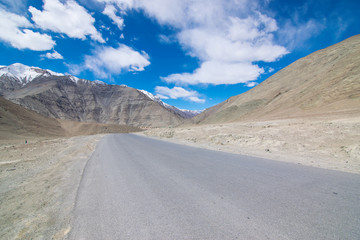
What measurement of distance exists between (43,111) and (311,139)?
433 ft

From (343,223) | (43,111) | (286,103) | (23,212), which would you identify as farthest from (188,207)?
(43,111)

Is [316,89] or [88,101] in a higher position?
[88,101]

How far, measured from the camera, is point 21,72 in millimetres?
180250

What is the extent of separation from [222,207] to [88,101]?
164 metres

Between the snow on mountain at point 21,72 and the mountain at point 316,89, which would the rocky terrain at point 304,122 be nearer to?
the mountain at point 316,89

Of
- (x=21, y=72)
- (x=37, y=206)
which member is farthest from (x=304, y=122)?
(x=21, y=72)

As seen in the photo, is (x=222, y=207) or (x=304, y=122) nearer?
(x=222, y=207)

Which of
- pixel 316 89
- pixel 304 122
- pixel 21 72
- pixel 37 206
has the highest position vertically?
pixel 21 72

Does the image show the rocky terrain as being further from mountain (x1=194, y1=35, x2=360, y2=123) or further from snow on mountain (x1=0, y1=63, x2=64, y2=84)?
snow on mountain (x1=0, y1=63, x2=64, y2=84)

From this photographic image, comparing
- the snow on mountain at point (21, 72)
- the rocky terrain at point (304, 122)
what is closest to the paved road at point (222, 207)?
the rocky terrain at point (304, 122)

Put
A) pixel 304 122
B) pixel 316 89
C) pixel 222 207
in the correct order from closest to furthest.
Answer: pixel 222 207 → pixel 304 122 → pixel 316 89

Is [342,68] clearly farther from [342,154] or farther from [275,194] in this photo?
[275,194]

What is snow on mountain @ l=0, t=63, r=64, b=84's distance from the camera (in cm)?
16725

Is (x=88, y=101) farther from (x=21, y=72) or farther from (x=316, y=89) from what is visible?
(x=316, y=89)
